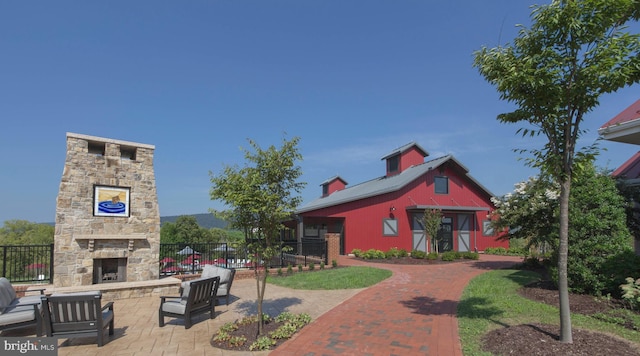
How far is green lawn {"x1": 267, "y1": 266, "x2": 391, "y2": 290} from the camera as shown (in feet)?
35.1

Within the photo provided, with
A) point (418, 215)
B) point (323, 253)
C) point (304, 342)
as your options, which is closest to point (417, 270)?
point (323, 253)

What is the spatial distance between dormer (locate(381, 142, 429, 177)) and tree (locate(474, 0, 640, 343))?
19790 mm

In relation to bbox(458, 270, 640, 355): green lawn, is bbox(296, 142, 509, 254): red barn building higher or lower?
higher

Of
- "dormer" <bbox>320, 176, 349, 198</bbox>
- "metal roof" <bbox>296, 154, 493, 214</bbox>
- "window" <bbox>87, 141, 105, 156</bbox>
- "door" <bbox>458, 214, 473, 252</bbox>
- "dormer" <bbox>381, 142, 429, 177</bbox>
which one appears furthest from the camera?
"dormer" <bbox>320, 176, 349, 198</bbox>

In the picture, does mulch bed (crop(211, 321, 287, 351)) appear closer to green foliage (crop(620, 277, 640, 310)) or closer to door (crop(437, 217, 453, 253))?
green foliage (crop(620, 277, 640, 310))

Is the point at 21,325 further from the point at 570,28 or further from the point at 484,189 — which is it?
the point at 484,189

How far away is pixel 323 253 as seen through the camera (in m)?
16.8

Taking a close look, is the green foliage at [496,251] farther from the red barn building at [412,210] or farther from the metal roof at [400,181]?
the metal roof at [400,181]

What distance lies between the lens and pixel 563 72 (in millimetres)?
5008

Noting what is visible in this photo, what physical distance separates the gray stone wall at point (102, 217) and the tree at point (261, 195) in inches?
263

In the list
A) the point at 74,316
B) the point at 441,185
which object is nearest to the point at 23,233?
the point at 74,316

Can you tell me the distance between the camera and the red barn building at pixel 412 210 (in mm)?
20578

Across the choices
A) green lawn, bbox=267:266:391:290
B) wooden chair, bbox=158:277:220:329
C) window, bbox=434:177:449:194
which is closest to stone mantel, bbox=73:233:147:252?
green lawn, bbox=267:266:391:290

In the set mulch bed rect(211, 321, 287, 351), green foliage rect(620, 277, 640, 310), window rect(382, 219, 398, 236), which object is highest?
window rect(382, 219, 398, 236)
